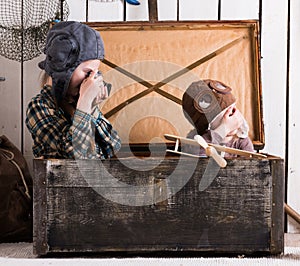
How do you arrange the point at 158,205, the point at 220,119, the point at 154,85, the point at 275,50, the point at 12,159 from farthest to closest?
the point at 275,50, the point at 154,85, the point at 12,159, the point at 220,119, the point at 158,205

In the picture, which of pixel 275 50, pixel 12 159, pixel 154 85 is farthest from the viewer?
pixel 275 50

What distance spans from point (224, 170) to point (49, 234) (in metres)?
0.47

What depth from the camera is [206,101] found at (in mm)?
1737

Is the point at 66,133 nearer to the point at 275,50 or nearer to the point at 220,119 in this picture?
the point at 220,119

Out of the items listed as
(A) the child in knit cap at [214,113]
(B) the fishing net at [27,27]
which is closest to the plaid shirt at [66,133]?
(A) the child in knit cap at [214,113]

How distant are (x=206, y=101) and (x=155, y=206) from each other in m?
0.39

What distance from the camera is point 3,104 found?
2219mm

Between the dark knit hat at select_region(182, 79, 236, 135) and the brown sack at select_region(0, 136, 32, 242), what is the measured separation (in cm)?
57

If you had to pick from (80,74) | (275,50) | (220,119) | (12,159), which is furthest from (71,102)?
(275,50)

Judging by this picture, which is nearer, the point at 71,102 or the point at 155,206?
the point at 155,206

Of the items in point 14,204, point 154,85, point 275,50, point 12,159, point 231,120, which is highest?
point 275,50

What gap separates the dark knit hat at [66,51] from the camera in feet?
5.34

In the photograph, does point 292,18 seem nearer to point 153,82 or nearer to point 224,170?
point 153,82

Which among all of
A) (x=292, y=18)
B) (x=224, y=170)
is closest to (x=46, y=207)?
(x=224, y=170)
